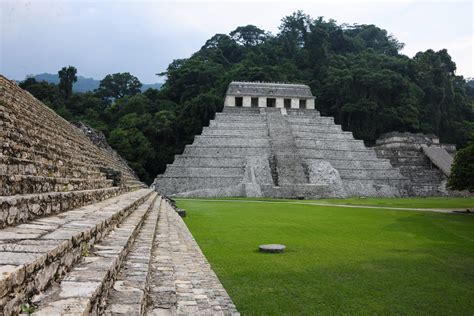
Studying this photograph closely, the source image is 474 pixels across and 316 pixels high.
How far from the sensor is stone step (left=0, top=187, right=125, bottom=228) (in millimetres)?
3225

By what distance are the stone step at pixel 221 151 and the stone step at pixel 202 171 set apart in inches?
74.3

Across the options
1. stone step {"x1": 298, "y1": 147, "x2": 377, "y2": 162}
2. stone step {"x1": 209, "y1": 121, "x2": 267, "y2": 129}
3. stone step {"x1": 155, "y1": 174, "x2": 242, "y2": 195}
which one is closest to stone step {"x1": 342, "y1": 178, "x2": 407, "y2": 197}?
stone step {"x1": 298, "y1": 147, "x2": 377, "y2": 162}

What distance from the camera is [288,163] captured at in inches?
1324

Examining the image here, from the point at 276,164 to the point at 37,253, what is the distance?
31411 millimetres

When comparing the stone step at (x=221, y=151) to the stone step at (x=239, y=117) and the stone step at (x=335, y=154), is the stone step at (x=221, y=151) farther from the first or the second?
the stone step at (x=239, y=117)

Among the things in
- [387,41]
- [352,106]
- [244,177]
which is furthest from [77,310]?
[387,41]

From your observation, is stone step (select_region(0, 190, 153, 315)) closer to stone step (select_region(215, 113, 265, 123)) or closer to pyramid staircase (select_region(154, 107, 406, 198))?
pyramid staircase (select_region(154, 107, 406, 198))

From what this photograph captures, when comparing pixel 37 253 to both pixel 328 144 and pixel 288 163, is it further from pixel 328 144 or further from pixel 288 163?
pixel 328 144

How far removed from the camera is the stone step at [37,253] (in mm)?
2072

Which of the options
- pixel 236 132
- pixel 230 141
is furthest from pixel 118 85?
pixel 230 141

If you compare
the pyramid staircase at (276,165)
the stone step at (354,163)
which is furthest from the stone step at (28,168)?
the stone step at (354,163)

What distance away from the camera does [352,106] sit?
49500mm

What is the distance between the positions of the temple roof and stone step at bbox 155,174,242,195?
18339mm

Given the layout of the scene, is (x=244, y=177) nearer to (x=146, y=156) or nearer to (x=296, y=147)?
(x=296, y=147)
